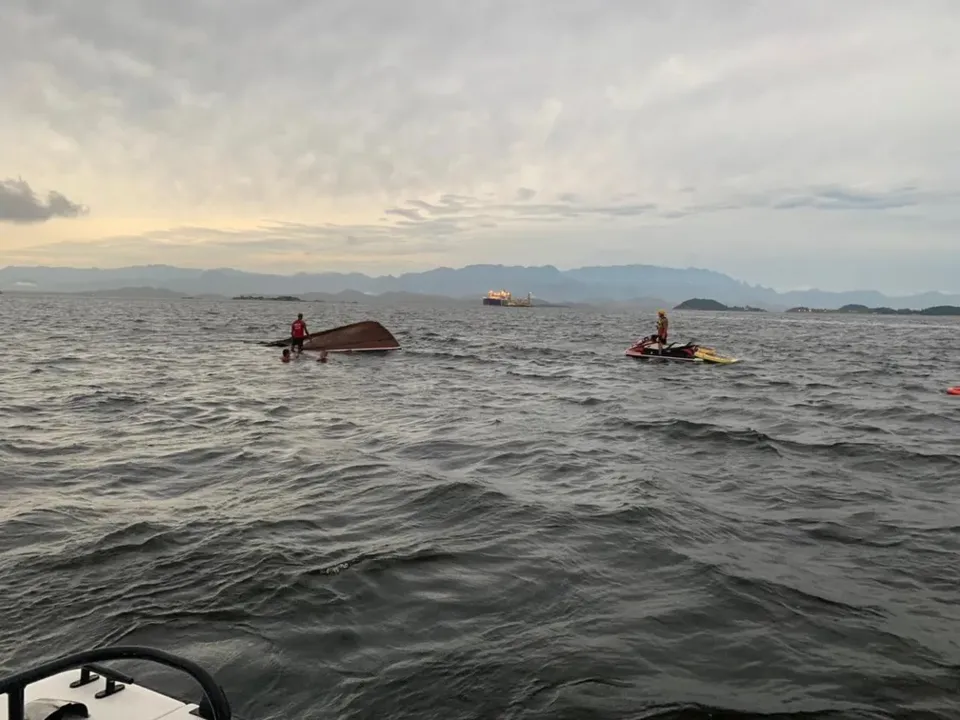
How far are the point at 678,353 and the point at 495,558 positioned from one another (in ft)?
97.8

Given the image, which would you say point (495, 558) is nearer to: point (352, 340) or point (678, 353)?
point (678, 353)

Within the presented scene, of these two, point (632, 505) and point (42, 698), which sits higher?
point (42, 698)

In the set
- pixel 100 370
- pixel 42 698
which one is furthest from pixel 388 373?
pixel 42 698

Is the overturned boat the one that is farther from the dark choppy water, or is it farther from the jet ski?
the dark choppy water

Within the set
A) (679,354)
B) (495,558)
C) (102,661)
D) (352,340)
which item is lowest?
(495,558)

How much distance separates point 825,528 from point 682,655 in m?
4.82

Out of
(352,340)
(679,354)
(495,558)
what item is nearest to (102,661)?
(495,558)

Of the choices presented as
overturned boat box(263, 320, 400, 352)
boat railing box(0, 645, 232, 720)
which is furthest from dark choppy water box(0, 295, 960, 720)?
overturned boat box(263, 320, 400, 352)

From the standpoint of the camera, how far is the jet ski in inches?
1428

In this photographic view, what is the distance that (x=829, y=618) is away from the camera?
738 centimetres

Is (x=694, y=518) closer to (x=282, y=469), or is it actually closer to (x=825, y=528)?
(x=825, y=528)

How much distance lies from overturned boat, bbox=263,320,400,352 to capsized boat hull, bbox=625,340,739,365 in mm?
14829

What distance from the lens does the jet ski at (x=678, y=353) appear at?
36.3 meters

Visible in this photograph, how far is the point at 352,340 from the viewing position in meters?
40.8
